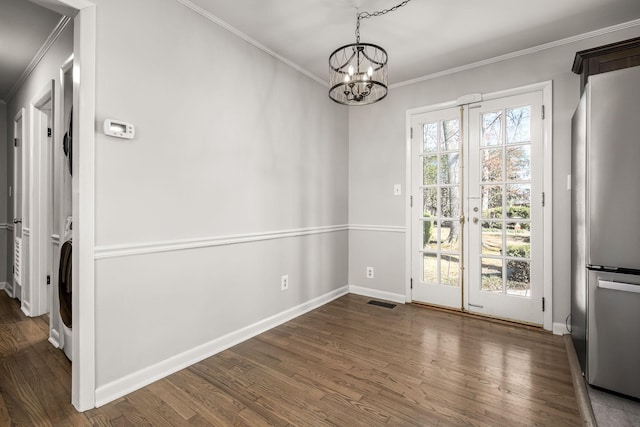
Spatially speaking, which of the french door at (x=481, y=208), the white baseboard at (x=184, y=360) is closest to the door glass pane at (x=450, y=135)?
the french door at (x=481, y=208)

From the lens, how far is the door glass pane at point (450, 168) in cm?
324

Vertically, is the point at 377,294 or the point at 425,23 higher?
the point at 425,23

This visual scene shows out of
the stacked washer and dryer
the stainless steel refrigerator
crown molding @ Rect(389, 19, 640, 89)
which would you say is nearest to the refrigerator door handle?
the stainless steel refrigerator

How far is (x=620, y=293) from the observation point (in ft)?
5.82

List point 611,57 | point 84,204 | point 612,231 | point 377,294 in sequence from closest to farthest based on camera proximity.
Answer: point 84,204 → point 612,231 → point 611,57 → point 377,294

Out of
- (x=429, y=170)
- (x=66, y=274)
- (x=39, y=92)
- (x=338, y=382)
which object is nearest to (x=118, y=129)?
(x=66, y=274)

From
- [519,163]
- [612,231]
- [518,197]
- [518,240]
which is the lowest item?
[518,240]

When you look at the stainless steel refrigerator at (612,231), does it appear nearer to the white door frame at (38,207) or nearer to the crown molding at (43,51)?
the crown molding at (43,51)

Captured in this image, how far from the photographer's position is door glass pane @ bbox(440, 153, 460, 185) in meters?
3.24

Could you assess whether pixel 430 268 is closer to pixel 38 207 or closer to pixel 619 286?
pixel 619 286

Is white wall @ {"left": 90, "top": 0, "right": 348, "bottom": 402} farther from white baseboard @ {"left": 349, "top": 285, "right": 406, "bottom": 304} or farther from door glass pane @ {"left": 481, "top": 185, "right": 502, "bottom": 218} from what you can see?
door glass pane @ {"left": 481, "top": 185, "right": 502, "bottom": 218}

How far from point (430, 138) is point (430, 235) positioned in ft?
3.56

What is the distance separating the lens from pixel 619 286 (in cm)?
177

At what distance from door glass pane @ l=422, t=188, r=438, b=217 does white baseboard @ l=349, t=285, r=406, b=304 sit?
1020 mm
